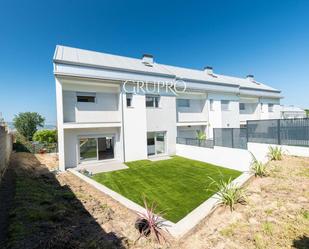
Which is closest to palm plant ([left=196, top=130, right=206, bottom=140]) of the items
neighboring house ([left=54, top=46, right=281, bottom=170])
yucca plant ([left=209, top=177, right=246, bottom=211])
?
neighboring house ([left=54, top=46, right=281, bottom=170])

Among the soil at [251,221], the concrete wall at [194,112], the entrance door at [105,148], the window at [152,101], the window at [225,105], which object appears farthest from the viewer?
the window at [225,105]

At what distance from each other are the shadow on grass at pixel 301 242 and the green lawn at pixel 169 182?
10.6 feet

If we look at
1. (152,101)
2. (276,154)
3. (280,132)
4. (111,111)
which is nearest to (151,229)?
(276,154)

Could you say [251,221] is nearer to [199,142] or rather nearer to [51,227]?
[51,227]

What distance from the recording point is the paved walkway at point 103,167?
1285 cm

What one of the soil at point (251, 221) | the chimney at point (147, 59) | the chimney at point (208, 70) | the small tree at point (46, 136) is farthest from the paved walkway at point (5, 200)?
the chimney at point (208, 70)

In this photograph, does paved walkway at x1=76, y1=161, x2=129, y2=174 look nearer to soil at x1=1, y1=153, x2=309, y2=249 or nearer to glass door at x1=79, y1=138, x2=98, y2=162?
glass door at x1=79, y1=138, x2=98, y2=162

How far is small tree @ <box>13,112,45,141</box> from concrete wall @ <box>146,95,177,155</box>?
3079 cm

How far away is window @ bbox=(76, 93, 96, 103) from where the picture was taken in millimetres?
14165

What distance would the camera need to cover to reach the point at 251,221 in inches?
191

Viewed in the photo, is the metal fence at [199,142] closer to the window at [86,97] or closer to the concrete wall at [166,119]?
the concrete wall at [166,119]

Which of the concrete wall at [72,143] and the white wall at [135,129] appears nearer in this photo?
the concrete wall at [72,143]

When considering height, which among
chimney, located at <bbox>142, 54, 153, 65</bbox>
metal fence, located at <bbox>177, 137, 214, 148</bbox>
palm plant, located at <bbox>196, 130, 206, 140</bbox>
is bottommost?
metal fence, located at <bbox>177, 137, 214, 148</bbox>

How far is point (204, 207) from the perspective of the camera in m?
5.93
